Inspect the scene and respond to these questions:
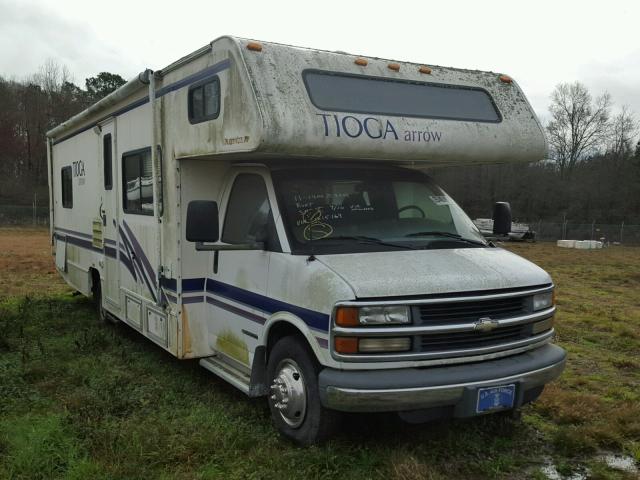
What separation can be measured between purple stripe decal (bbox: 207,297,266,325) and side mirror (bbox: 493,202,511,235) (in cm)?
255

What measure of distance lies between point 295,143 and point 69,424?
264 cm

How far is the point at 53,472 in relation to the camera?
3.80 metres

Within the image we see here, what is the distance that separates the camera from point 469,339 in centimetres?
396

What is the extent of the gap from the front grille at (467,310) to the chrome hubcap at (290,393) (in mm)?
970

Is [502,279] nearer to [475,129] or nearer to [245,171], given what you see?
A: [475,129]

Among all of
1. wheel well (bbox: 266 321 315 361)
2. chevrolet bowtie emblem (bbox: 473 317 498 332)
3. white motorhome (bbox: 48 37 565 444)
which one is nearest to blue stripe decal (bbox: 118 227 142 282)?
white motorhome (bbox: 48 37 565 444)

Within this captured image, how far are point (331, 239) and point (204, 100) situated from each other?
1576mm

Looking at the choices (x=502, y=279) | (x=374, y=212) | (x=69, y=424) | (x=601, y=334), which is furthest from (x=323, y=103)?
(x=601, y=334)

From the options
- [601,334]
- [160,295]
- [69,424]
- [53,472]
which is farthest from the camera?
[601,334]

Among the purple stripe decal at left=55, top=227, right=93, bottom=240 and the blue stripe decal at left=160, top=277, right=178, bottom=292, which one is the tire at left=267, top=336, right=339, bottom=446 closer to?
the blue stripe decal at left=160, top=277, right=178, bottom=292

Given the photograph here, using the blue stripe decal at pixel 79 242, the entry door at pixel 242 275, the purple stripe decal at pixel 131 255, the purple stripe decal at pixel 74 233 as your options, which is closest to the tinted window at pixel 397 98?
the entry door at pixel 242 275

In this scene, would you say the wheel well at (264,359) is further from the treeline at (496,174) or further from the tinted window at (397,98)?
the treeline at (496,174)

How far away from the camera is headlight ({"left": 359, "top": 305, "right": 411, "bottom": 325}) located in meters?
3.70

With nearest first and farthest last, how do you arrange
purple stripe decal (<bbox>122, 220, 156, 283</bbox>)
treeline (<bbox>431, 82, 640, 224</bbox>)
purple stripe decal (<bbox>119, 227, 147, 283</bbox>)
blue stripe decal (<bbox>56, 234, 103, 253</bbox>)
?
purple stripe decal (<bbox>122, 220, 156, 283</bbox>) < purple stripe decal (<bbox>119, 227, 147, 283</bbox>) < blue stripe decal (<bbox>56, 234, 103, 253</bbox>) < treeline (<bbox>431, 82, 640, 224</bbox>)
